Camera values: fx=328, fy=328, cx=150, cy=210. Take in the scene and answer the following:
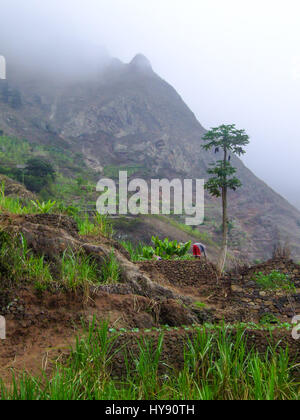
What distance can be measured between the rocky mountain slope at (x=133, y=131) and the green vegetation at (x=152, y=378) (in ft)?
113

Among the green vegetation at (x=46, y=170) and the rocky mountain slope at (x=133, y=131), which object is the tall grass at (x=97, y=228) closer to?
the green vegetation at (x=46, y=170)

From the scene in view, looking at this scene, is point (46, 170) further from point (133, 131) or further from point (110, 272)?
point (133, 131)

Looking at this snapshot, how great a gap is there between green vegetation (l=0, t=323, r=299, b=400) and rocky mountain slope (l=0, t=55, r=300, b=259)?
3430 centimetres

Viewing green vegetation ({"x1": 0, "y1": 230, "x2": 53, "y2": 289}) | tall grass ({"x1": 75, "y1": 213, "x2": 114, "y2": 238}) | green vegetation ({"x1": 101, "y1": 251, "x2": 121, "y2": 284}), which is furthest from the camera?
tall grass ({"x1": 75, "y1": 213, "x2": 114, "y2": 238})

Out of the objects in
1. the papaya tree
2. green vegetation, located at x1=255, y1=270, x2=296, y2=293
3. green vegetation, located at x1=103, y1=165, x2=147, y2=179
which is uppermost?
green vegetation, located at x1=103, y1=165, x2=147, y2=179

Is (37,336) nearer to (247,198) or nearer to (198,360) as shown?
(198,360)

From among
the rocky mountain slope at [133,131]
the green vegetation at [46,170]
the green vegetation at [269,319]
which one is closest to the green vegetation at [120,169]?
the rocky mountain slope at [133,131]

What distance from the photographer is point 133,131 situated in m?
62.0

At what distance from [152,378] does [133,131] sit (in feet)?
202

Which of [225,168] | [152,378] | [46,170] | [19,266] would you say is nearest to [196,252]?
[225,168]

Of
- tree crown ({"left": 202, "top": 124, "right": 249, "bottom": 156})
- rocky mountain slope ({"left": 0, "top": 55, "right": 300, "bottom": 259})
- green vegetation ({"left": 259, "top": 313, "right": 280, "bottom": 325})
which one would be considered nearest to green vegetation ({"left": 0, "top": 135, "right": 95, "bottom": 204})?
rocky mountain slope ({"left": 0, "top": 55, "right": 300, "bottom": 259})

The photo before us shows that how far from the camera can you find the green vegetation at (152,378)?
88.9 inches

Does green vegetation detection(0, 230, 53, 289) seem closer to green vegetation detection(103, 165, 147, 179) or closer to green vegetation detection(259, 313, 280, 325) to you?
green vegetation detection(259, 313, 280, 325)

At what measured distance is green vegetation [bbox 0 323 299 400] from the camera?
2258 millimetres
